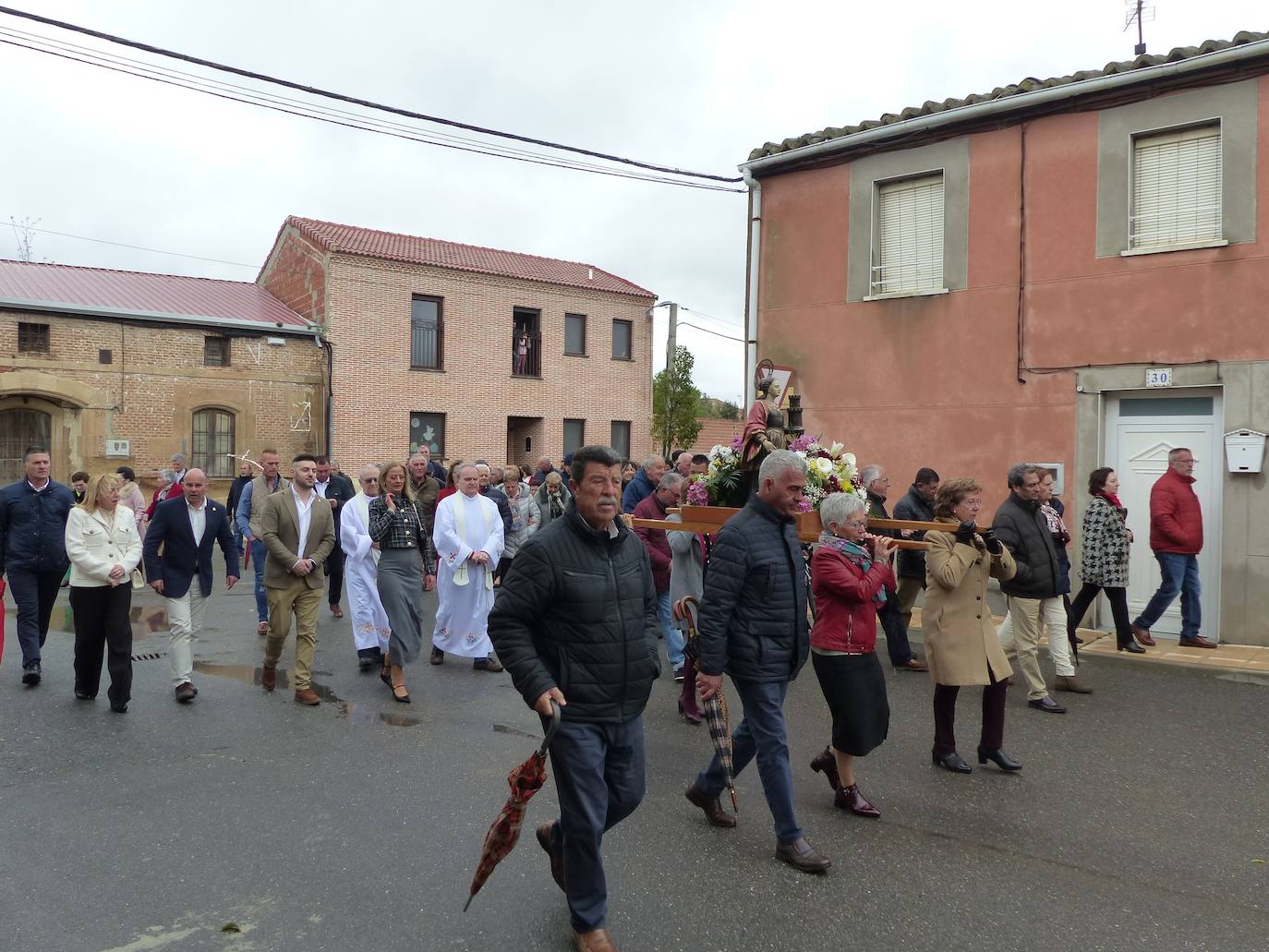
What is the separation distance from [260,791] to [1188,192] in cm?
1050

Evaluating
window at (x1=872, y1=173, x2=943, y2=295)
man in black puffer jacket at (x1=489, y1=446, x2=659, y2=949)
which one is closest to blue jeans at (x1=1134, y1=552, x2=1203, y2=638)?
window at (x1=872, y1=173, x2=943, y2=295)

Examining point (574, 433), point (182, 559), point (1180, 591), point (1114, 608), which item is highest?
point (574, 433)

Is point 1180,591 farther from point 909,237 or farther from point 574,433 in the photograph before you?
point 574,433

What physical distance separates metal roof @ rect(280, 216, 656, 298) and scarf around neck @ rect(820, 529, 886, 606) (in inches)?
907

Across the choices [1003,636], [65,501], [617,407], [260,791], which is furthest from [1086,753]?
[617,407]

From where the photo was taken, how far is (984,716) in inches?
222

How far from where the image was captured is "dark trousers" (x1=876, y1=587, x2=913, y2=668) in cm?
824

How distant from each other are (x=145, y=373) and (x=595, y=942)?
74.2 feet

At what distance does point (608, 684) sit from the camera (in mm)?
3592

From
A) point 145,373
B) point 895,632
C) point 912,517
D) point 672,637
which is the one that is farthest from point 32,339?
point 895,632

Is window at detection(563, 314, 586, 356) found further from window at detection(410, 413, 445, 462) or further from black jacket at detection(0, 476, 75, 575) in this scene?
black jacket at detection(0, 476, 75, 575)

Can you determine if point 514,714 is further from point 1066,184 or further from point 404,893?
point 1066,184

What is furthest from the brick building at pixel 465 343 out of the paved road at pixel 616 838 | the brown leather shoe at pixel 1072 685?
the brown leather shoe at pixel 1072 685

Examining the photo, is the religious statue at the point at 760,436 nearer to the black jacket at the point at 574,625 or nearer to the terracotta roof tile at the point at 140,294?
the black jacket at the point at 574,625
